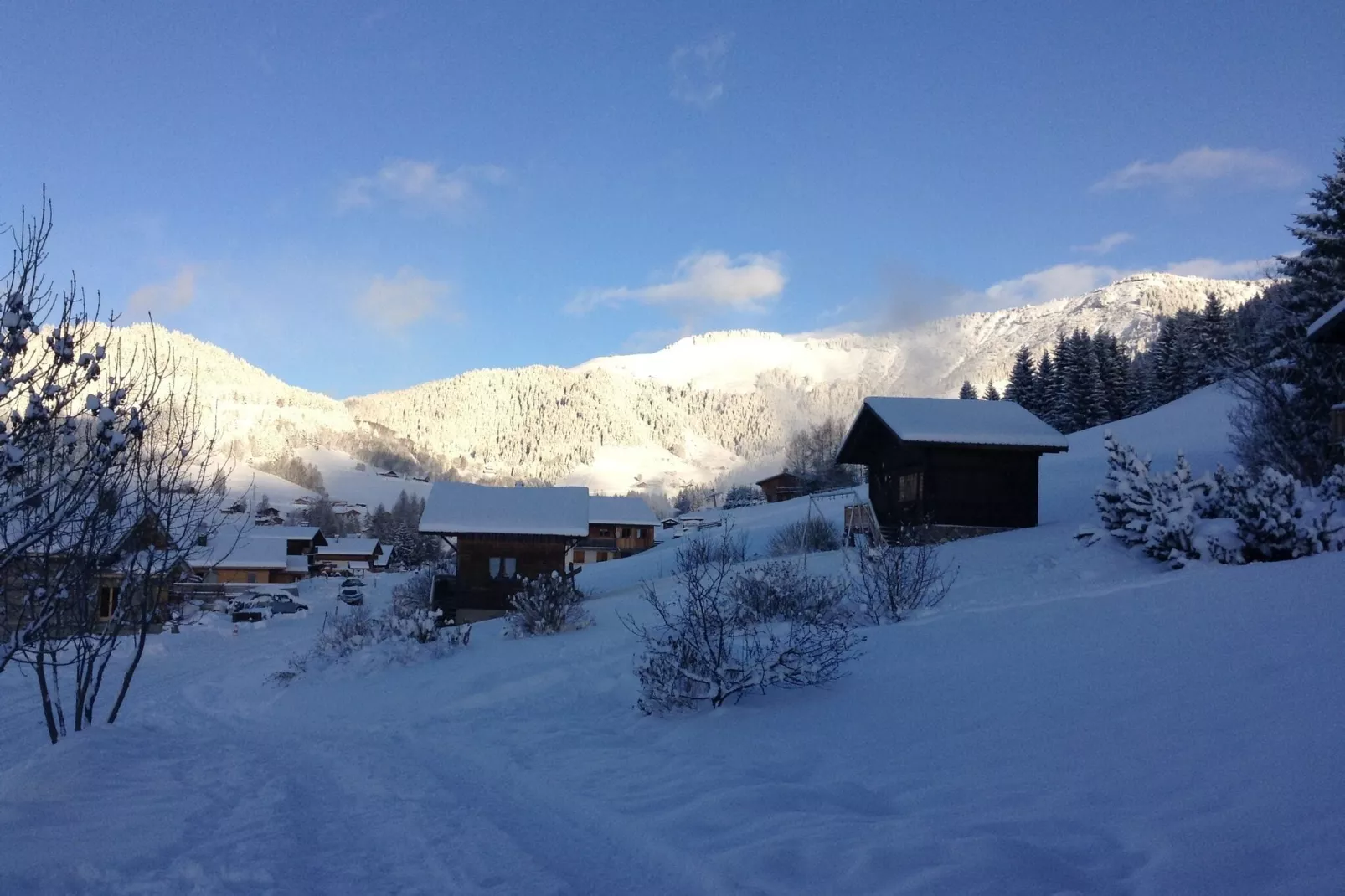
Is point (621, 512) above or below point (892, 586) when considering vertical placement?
above

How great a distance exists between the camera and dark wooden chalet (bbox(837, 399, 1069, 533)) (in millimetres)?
28125

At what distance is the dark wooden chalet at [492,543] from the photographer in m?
34.3

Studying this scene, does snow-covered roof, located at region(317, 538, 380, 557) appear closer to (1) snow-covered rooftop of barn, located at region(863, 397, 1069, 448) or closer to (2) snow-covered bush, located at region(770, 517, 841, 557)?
(2) snow-covered bush, located at region(770, 517, 841, 557)

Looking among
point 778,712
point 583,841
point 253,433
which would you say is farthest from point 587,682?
point 253,433

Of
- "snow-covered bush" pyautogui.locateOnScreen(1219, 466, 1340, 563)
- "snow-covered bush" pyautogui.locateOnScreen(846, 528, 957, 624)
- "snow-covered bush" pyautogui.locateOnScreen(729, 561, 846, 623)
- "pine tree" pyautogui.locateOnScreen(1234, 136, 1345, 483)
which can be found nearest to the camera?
"snow-covered bush" pyautogui.locateOnScreen(1219, 466, 1340, 563)

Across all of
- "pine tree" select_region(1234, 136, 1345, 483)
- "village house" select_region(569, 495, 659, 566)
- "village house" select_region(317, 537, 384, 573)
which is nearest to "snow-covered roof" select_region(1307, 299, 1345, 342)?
"pine tree" select_region(1234, 136, 1345, 483)

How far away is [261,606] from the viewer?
4825 cm

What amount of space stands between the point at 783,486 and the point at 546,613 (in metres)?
69.9

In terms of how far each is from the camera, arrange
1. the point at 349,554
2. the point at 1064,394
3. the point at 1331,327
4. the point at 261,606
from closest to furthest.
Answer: the point at 1331,327, the point at 261,606, the point at 1064,394, the point at 349,554

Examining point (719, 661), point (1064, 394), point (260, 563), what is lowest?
point (260, 563)

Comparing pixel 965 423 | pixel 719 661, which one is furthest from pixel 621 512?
pixel 719 661

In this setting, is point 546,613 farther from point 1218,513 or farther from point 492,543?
point 1218,513

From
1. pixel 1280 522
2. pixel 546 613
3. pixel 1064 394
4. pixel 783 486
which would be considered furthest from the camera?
pixel 783 486

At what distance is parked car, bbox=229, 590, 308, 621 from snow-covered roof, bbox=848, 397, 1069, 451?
1321 inches
